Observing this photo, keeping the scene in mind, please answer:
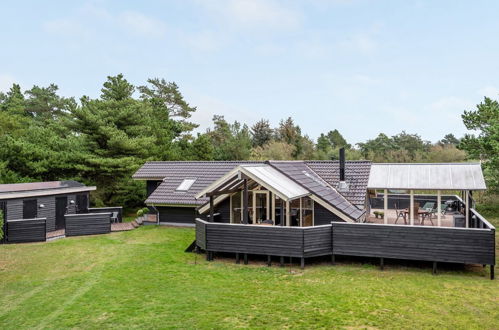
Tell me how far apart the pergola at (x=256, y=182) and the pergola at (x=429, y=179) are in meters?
3.34

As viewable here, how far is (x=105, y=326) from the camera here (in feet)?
22.4

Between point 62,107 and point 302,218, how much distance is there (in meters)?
45.3

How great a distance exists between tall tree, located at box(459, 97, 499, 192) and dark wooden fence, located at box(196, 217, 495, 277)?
21.9 feet

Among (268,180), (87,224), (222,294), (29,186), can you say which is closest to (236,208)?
(268,180)

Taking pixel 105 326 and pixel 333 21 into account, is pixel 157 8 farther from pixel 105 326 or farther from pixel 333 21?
pixel 105 326

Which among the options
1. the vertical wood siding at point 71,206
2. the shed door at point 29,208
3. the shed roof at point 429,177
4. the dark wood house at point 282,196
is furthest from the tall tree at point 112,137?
the shed roof at point 429,177

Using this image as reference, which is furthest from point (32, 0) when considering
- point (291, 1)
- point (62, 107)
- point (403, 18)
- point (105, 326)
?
point (62, 107)

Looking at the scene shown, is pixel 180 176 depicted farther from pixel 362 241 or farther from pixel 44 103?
pixel 44 103

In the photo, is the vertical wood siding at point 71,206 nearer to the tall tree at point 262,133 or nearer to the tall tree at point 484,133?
the tall tree at point 484,133

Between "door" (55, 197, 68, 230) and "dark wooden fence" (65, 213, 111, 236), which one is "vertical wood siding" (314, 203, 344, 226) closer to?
"dark wooden fence" (65, 213, 111, 236)

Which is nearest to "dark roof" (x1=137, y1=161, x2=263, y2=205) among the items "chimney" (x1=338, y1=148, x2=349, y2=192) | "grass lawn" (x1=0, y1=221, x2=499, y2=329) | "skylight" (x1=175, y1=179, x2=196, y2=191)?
"skylight" (x1=175, y1=179, x2=196, y2=191)

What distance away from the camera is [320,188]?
13.2 metres

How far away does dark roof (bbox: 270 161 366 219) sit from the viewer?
1217 centimetres

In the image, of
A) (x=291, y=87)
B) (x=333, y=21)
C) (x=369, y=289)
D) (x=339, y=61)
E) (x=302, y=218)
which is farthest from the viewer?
(x=291, y=87)
